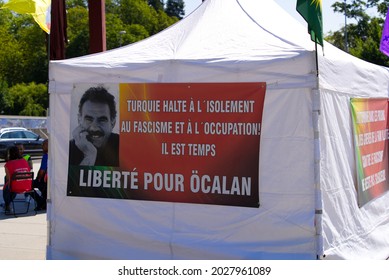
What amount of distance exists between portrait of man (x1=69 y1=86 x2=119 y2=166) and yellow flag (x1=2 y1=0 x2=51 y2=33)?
387 cm

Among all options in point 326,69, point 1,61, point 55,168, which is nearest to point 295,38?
point 326,69

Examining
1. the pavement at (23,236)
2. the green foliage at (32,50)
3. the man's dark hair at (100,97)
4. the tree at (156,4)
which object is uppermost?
the tree at (156,4)

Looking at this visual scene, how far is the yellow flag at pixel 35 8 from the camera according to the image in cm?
1071

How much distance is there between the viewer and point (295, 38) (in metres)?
7.34

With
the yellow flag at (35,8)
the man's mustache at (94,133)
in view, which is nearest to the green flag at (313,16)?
the man's mustache at (94,133)

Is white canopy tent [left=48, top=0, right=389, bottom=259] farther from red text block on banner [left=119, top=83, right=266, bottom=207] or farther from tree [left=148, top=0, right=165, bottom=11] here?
tree [left=148, top=0, right=165, bottom=11]

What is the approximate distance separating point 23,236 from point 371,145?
5.52m

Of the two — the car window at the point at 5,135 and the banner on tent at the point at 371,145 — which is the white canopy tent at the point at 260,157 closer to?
the banner on tent at the point at 371,145

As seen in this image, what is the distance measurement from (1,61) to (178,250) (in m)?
84.5

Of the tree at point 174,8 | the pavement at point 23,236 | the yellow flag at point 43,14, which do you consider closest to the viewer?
the pavement at point 23,236

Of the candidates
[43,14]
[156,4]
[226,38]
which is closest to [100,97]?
[226,38]

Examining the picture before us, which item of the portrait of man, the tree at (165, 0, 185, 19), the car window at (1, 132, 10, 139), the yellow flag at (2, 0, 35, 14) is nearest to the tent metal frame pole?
the portrait of man

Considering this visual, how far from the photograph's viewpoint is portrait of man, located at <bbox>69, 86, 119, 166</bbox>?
7.37m

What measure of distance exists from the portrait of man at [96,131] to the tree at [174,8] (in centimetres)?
13787
